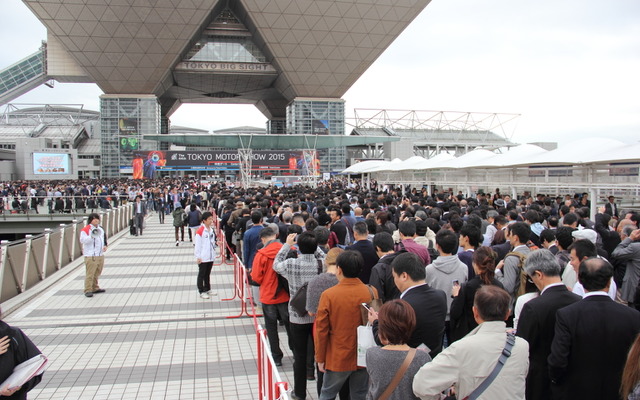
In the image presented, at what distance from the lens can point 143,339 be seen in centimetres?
711

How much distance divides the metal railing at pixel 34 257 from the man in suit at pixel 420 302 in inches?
344

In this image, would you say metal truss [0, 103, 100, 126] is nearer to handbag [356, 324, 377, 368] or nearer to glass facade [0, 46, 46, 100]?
glass facade [0, 46, 46, 100]

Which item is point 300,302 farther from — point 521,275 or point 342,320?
point 521,275

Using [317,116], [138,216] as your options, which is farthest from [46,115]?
[138,216]

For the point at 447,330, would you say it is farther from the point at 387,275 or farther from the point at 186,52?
the point at 186,52

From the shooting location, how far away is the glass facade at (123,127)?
55.8 metres

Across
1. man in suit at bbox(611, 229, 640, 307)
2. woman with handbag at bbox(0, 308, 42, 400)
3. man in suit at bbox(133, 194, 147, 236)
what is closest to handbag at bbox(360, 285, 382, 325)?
woman with handbag at bbox(0, 308, 42, 400)

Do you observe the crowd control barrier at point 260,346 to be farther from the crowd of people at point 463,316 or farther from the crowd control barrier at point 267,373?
the crowd of people at point 463,316

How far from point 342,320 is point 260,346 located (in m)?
1.22

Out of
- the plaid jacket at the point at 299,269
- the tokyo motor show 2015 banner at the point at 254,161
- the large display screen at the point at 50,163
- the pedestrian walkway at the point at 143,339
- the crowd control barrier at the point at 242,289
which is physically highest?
the large display screen at the point at 50,163

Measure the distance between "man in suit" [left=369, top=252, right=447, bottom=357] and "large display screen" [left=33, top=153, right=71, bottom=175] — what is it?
5736 cm

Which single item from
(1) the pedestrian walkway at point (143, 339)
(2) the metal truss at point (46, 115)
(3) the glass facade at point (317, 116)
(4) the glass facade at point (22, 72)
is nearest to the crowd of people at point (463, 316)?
(1) the pedestrian walkway at point (143, 339)

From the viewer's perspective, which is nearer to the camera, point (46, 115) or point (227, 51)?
point (227, 51)

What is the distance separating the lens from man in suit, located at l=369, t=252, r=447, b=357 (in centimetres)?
351
